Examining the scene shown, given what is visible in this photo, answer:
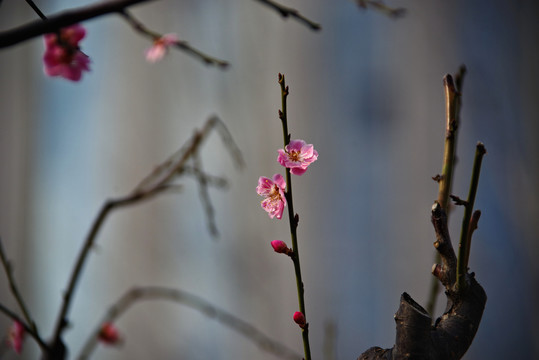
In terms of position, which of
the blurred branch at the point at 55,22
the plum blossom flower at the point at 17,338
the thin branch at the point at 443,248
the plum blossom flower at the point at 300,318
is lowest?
the plum blossom flower at the point at 17,338

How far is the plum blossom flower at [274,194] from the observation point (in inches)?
11.1

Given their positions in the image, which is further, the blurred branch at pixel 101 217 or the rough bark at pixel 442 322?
the blurred branch at pixel 101 217

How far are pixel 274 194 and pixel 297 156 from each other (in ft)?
0.12

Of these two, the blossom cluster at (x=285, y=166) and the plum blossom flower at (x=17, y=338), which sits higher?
the blossom cluster at (x=285, y=166)

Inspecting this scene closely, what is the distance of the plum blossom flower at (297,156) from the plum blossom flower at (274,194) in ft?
0.05

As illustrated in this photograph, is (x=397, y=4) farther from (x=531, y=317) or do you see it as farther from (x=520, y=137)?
(x=531, y=317)

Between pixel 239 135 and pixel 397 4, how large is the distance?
0.61 m

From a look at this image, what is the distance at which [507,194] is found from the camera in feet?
3.60

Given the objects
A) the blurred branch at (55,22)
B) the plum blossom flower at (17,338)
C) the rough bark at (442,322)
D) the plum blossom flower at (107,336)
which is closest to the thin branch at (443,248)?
the rough bark at (442,322)

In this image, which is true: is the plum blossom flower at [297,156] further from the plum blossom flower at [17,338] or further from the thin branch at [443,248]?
the plum blossom flower at [17,338]

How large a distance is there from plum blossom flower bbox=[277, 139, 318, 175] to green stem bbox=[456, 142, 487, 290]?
0.31 ft

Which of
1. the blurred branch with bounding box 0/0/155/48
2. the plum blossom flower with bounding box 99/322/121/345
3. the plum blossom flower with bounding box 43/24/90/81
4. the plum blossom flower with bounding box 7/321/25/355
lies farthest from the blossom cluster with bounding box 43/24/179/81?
the plum blossom flower with bounding box 99/322/121/345

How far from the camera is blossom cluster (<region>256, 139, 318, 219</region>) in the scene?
0.86 ft

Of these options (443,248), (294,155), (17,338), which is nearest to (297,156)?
(294,155)
